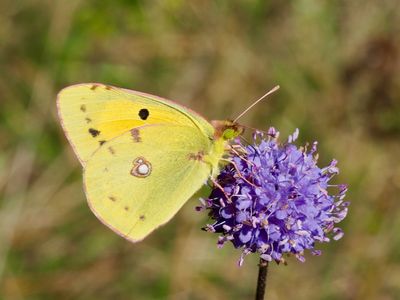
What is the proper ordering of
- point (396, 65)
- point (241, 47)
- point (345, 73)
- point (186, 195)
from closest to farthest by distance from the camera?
point (186, 195) < point (396, 65) < point (345, 73) < point (241, 47)

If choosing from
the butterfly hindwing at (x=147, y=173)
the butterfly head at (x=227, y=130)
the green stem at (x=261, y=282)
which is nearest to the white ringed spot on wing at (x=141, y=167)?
the butterfly hindwing at (x=147, y=173)

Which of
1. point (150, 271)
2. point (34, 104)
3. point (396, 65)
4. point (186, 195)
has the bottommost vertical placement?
point (186, 195)

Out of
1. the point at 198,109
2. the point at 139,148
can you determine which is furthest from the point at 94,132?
the point at 198,109

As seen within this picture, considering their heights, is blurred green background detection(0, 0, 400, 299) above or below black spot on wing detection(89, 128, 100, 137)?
above

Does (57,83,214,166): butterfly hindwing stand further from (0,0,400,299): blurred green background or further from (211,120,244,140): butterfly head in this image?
(0,0,400,299): blurred green background

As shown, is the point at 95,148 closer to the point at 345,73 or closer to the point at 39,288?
the point at 39,288

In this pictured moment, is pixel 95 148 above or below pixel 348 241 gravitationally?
below

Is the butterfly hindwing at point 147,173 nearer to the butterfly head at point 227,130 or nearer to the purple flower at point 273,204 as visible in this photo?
the butterfly head at point 227,130


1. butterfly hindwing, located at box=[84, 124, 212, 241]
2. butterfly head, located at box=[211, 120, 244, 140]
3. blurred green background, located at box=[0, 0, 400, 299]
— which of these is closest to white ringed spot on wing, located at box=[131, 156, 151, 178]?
butterfly hindwing, located at box=[84, 124, 212, 241]

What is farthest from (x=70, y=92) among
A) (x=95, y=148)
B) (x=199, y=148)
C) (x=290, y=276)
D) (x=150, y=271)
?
(x=290, y=276)
